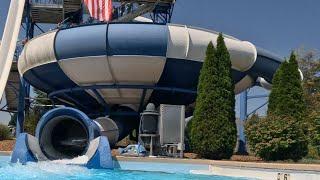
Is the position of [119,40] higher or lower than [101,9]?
lower

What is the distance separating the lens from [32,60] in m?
24.1

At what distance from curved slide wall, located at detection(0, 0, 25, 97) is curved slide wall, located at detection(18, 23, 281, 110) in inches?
65.7

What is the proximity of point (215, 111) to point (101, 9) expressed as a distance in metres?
9.73

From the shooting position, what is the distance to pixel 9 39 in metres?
21.3

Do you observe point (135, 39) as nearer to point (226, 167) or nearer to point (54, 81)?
point (54, 81)

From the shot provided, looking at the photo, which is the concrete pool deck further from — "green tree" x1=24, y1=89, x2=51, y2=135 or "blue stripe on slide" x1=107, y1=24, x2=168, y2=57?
"green tree" x1=24, y1=89, x2=51, y2=135

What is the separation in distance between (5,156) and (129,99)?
7.88 meters

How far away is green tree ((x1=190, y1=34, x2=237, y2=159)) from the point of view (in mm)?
18172

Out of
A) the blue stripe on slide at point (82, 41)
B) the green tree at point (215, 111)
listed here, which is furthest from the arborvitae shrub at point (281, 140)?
the blue stripe on slide at point (82, 41)

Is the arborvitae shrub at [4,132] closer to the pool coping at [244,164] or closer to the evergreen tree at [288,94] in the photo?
the pool coping at [244,164]

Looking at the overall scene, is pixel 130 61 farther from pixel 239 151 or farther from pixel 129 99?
pixel 239 151

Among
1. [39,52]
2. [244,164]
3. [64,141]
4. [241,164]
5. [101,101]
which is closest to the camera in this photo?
[244,164]

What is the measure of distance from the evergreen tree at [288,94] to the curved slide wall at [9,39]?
37.6ft

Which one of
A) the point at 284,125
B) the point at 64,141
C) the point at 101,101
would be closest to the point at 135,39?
the point at 101,101
